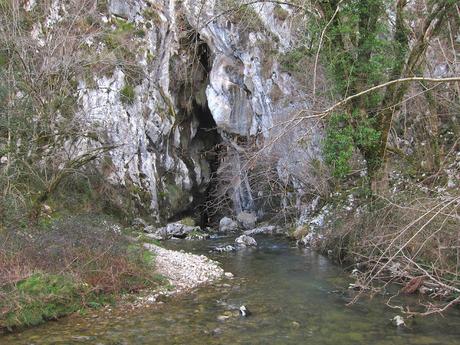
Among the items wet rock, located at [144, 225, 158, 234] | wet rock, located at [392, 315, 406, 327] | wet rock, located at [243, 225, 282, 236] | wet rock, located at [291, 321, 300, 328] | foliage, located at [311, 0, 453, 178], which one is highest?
foliage, located at [311, 0, 453, 178]

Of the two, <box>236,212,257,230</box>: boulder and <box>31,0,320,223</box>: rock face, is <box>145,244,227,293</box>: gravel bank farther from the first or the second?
<box>236,212,257,230</box>: boulder

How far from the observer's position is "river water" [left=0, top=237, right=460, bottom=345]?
7.09 metres

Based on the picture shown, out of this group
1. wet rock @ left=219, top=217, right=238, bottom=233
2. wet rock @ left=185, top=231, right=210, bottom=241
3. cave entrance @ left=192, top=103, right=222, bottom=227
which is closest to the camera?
wet rock @ left=185, top=231, right=210, bottom=241

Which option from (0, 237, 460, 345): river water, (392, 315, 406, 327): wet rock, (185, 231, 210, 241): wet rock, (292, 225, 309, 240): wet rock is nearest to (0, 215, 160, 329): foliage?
(0, 237, 460, 345): river water

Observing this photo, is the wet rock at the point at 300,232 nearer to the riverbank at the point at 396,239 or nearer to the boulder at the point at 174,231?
the riverbank at the point at 396,239

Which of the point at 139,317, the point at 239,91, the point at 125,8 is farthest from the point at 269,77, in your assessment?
the point at 139,317

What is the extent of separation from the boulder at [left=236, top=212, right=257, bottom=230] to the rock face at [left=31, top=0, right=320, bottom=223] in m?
0.12

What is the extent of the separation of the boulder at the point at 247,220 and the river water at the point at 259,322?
40.3ft

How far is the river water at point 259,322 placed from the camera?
7.09m

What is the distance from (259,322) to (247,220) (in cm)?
1543

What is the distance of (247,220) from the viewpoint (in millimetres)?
23375

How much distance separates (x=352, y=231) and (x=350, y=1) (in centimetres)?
555

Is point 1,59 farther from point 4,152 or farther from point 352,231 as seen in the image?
point 352,231

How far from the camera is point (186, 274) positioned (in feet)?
37.0
